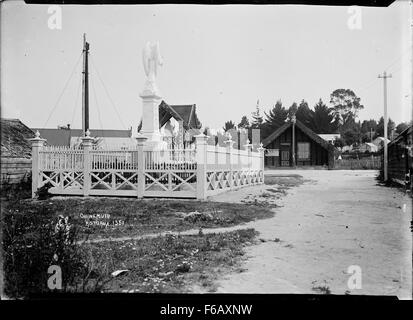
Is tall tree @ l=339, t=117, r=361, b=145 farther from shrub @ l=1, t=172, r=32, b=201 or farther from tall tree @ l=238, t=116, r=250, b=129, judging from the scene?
shrub @ l=1, t=172, r=32, b=201

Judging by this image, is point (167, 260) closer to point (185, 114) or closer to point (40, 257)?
point (40, 257)

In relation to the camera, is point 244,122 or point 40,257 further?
point 244,122

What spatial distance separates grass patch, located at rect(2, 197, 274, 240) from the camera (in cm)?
509

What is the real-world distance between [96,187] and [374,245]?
5.88 meters

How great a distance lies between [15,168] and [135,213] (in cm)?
423

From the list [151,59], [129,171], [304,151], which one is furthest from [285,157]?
[151,59]

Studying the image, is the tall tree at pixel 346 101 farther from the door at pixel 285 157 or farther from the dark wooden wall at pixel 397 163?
the dark wooden wall at pixel 397 163

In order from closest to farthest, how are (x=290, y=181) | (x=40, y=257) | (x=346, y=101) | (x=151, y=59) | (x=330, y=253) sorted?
(x=40, y=257)
(x=330, y=253)
(x=151, y=59)
(x=346, y=101)
(x=290, y=181)

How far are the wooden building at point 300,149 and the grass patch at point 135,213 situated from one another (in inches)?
99.7

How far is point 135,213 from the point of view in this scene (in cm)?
614

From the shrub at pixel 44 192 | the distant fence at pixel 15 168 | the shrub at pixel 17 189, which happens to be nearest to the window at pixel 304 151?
the shrub at pixel 44 192

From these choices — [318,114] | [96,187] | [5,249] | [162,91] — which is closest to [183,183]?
[96,187]

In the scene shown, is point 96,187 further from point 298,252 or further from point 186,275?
point 298,252

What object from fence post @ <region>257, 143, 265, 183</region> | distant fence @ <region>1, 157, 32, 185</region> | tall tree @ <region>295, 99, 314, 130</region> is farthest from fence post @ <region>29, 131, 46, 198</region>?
fence post @ <region>257, 143, 265, 183</region>
